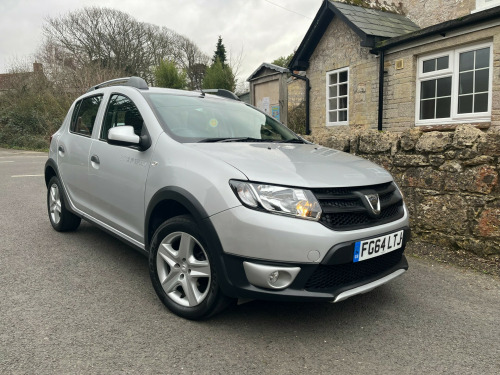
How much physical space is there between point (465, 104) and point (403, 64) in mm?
1703

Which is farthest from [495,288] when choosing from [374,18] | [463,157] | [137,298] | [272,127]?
[374,18]

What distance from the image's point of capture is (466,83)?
818 cm

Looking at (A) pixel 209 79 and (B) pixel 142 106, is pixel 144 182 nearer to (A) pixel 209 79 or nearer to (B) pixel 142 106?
(B) pixel 142 106

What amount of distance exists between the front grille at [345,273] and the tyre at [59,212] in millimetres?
3339

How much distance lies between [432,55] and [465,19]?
1.16 meters

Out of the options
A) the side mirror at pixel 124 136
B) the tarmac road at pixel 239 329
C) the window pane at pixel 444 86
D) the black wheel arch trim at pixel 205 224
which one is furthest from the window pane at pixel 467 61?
the black wheel arch trim at pixel 205 224

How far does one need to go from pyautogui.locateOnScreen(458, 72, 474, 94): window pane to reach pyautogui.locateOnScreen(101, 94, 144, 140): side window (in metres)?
7.17

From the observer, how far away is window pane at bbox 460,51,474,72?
8.09 metres

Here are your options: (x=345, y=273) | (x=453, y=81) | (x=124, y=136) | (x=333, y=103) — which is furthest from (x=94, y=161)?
(x=333, y=103)

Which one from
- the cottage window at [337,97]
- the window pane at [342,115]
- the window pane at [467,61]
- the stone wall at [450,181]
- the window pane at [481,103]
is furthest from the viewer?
the window pane at [342,115]

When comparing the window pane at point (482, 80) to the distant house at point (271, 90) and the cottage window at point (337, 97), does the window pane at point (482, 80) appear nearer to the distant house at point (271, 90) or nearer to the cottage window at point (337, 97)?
the cottage window at point (337, 97)

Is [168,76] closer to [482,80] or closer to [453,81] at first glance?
[453,81]

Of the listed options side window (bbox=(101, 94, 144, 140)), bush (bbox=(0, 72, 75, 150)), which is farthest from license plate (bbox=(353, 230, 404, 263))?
bush (bbox=(0, 72, 75, 150))

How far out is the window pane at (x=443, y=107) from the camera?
8.53 metres
